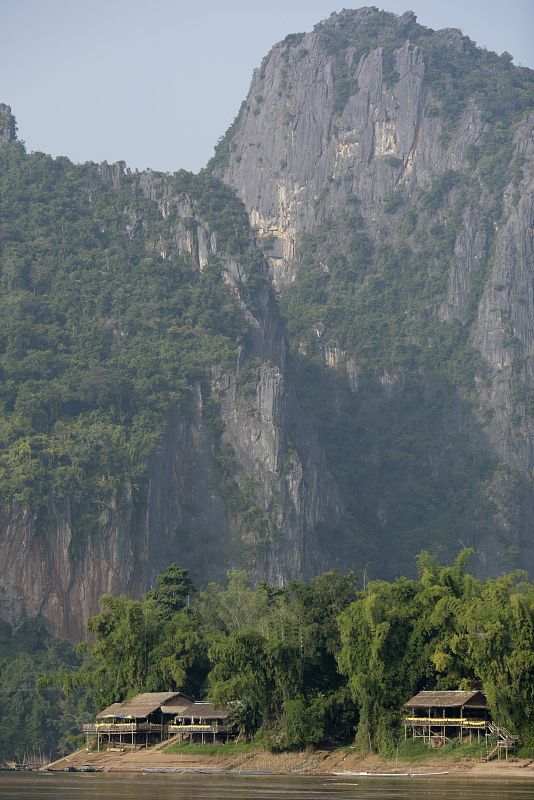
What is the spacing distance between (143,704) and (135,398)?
50.6 m

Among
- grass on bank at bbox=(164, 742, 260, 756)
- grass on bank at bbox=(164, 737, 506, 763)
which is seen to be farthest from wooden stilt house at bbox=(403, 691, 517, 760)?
grass on bank at bbox=(164, 742, 260, 756)

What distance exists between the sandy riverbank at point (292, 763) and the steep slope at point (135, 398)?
33.7 metres

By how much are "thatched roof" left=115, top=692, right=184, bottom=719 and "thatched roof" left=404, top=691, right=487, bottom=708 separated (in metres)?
12.2

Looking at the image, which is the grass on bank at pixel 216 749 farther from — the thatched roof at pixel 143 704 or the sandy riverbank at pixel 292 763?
the thatched roof at pixel 143 704

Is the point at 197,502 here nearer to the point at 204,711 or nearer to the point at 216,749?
the point at 204,711

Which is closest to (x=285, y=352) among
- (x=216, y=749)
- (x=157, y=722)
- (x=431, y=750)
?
(x=157, y=722)

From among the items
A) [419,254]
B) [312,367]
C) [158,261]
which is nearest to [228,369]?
[158,261]

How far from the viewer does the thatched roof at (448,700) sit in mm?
75250

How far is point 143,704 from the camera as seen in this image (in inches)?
3307

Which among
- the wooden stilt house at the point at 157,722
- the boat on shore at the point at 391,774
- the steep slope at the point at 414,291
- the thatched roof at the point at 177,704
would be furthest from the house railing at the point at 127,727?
the steep slope at the point at 414,291

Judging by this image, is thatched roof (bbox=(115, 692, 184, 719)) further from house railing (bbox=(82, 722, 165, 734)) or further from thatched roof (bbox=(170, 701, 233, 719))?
thatched roof (bbox=(170, 701, 233, 719))

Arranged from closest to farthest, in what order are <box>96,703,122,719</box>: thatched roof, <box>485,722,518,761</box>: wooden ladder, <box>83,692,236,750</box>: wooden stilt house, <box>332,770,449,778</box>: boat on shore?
<box>332,770,449,778</box>: boat on shore < <box>485,722,518,761</box>: wooden ladder < <box>83,692,236,750</box>: wooden stilt house < <box>96,703,122,719</box>: thatched roof

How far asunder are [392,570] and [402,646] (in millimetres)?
72698

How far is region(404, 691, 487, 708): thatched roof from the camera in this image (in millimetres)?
75250
